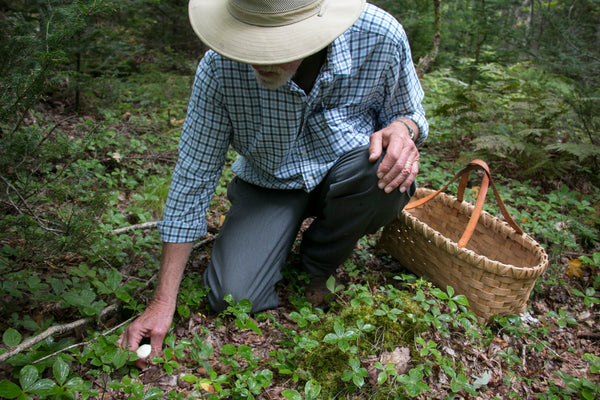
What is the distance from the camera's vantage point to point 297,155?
2.55 meters

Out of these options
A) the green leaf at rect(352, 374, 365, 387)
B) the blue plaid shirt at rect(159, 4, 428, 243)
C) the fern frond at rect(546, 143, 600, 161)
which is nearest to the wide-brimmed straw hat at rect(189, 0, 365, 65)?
the blue plaid shirt at rect(159, 4, 428, 243)

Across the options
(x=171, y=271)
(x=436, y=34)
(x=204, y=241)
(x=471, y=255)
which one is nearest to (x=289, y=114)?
(x=171, y=271)

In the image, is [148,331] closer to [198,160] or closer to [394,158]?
[198,160]

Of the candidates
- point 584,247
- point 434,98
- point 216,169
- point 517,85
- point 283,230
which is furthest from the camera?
point 434,98

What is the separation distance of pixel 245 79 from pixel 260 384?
4.96 ft

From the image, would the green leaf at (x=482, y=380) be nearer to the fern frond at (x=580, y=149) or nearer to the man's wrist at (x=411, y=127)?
the man's wrist at (x=411, y=127)

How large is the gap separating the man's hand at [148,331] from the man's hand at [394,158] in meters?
1.31

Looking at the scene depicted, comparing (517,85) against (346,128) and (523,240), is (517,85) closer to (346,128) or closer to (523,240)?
(523,240)

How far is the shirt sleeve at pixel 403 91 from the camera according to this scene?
2.45m

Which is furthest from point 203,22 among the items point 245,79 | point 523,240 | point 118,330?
point 523,240

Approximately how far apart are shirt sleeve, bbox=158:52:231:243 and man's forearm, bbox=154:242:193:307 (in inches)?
1.7

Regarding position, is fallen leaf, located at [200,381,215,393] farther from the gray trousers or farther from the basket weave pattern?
the basket weave pattern

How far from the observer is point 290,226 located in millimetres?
2705

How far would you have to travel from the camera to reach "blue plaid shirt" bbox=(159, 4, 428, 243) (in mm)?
2279
